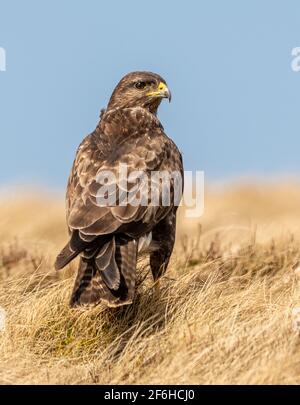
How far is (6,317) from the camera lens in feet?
29.8

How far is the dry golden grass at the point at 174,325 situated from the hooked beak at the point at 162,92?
1692 millimetres

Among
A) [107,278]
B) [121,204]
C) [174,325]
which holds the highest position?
[121,204]

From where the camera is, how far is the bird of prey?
8.57m

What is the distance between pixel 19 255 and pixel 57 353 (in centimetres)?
347

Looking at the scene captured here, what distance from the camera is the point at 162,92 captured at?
10516 millimetres

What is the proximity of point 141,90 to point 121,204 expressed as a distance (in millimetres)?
2148

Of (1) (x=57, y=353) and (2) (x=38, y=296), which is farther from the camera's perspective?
(2) (x=38, y=296)

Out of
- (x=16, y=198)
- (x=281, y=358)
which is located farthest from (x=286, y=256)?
(x=16, y=198)

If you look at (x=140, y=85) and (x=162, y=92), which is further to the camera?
(x=140, y=85)

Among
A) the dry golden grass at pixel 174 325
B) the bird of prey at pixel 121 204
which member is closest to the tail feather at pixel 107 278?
the bird of prey at pixel 121 204

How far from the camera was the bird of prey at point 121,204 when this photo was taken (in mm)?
8570

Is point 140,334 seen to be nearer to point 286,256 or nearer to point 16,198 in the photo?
point 286,256

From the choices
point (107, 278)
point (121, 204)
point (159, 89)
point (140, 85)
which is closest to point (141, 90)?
point (140, 85)

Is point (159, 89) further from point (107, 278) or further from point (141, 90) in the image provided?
point (107, 278)
